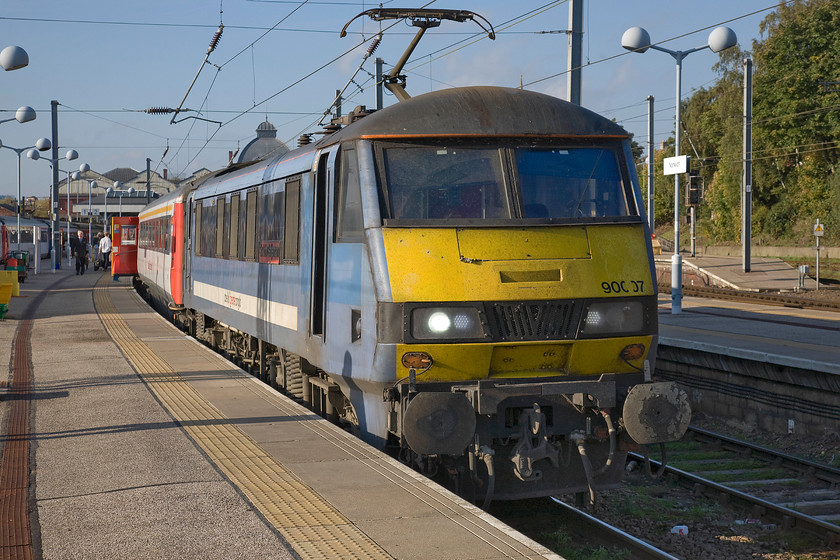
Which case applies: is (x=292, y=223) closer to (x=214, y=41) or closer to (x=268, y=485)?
(x=268, y=485)

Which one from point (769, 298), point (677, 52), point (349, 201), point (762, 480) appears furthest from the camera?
point (769, 298)

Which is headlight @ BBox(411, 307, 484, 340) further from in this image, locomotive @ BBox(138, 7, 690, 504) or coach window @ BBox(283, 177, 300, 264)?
coach window @ BBox(283, 177, 300, 264)

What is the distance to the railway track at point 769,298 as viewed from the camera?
22.7 metres

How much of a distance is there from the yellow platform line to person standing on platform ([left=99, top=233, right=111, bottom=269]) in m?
34.6

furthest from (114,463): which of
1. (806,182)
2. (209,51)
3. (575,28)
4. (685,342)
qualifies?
(806,182)

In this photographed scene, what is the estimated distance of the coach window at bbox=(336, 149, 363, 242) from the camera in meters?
7.71

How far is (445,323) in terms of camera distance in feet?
23.2

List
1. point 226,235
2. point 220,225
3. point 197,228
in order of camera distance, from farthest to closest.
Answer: point 197,228, point 220,225, point 226,235

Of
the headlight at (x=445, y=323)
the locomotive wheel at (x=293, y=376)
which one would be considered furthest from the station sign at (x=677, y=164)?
the headlight at (x=445, y=323)

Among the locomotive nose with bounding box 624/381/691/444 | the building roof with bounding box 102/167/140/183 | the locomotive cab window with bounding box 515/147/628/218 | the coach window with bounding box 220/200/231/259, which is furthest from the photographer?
the building roof with bounding box 102/167/140/183

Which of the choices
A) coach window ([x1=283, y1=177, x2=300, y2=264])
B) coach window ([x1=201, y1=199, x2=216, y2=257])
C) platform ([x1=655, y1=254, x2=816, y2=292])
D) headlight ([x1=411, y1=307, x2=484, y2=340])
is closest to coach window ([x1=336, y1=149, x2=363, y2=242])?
headlight ([x1=411, y1=307, x2=484, y2=340])

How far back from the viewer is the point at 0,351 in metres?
15.7

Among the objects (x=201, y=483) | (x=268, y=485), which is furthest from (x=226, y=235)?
(x=268, y=485)

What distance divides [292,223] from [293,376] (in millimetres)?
2162
